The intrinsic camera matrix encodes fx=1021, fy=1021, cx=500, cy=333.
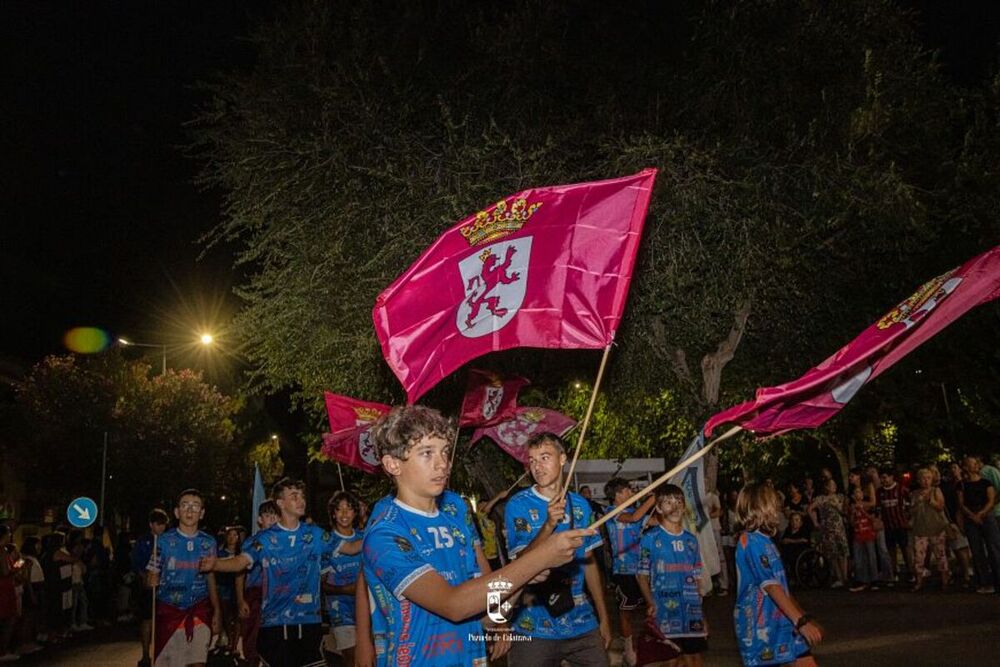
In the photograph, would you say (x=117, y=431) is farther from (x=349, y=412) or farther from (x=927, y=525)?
(x=927, y=525)

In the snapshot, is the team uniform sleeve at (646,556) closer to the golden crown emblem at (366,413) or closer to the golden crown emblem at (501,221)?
the golden crown emblem at (501,221)

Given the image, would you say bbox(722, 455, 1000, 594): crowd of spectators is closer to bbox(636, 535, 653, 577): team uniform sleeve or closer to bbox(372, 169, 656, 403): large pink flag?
bbox(636, 535, 653, 577): team uniform sleeve

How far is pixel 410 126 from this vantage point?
15.2 meters

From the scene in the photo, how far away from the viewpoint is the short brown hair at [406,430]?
4141mm

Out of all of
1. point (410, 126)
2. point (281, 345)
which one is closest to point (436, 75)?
point (410, 126)

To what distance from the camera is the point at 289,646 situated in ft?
28.9

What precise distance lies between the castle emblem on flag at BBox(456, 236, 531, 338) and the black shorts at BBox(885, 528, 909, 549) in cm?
1423

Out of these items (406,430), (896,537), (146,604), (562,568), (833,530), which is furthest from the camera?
(833,530)

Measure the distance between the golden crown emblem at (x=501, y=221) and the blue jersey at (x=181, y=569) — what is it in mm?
5815

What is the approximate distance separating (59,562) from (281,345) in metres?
5.82

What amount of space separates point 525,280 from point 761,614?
289cm

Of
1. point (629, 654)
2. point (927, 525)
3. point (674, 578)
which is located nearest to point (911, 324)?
point (674, 578)

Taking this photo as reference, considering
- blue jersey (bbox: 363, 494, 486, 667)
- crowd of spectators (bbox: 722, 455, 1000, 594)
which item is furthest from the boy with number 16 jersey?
crowd of spectators (bbox: 722, 455, 1000, 594)

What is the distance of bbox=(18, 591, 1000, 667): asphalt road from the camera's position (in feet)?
34.4
